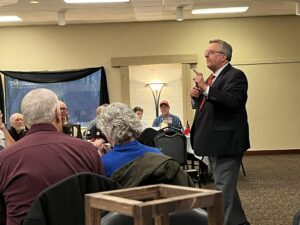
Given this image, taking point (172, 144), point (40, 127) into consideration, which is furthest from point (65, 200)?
point (172, 144)

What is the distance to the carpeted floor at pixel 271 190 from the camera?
453 cm

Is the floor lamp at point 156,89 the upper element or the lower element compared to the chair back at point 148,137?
upper

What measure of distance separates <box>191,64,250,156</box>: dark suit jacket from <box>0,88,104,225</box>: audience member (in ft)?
4.40

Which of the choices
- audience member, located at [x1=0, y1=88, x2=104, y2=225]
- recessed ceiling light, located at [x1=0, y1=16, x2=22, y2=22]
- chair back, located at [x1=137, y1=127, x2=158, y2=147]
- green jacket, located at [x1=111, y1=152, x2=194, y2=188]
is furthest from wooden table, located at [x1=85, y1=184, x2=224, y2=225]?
recessed ceiling light, located at [x1=0, y1=16, x2=22, y2=22]

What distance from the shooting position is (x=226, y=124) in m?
3.37

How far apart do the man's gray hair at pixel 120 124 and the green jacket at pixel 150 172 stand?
425mm

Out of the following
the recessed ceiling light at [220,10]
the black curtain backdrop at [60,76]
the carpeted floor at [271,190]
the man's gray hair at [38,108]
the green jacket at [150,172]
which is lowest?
the carpeted floor at [271,190]

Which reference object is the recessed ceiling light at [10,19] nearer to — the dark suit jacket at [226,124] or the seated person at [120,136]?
the dark suit jacket at [226,124]

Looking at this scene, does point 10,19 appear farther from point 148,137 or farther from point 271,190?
point 271,190

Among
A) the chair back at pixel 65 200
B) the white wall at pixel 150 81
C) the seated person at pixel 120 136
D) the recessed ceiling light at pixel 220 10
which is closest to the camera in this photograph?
the chair back at pixel 65 200

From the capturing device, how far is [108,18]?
952 cm

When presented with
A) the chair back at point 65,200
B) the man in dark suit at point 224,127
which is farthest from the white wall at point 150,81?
the chair back at point 65,200

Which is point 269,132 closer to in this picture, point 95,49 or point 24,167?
point 95,49

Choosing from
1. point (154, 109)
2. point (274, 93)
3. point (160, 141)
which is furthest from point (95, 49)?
point (160, 141)
